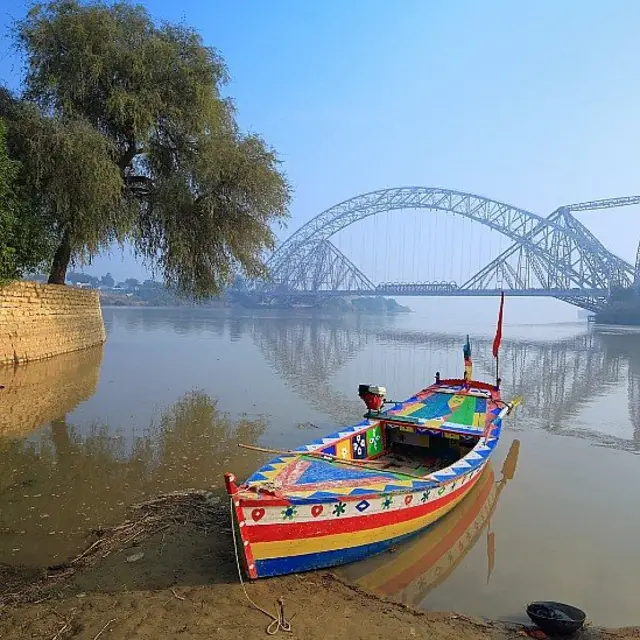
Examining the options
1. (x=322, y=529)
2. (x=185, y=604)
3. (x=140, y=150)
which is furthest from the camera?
(x=140, y=150)

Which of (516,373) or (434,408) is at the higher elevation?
(434,408)

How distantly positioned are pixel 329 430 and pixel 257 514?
487 centimetres

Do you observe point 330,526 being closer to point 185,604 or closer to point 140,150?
point 185,604

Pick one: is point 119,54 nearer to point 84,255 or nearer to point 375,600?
point 84,255

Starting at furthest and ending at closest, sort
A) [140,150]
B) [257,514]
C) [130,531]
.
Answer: [140,150] < [130,531] < [257,514]

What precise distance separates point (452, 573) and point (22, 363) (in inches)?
457

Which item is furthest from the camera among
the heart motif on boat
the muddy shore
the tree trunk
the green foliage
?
the tree trunk

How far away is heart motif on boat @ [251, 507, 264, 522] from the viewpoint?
351 centimetres

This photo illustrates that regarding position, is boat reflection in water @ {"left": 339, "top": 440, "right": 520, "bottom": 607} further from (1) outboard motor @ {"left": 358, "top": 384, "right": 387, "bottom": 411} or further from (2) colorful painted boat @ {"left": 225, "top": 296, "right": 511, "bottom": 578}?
(1) outboard motor @ {"left": 358, "top": 384, "right": 387, "bottom": 411}

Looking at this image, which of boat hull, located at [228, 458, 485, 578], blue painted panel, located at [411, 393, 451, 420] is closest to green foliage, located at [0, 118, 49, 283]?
blue painted panel, located at [411, 393, 451, 420]

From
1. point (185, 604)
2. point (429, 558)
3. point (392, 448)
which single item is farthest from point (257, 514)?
point (392, 448)

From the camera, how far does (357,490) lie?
4.06m

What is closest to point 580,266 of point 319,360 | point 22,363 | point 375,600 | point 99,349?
point 319,360

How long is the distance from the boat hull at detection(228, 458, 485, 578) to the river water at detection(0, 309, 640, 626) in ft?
0.67
